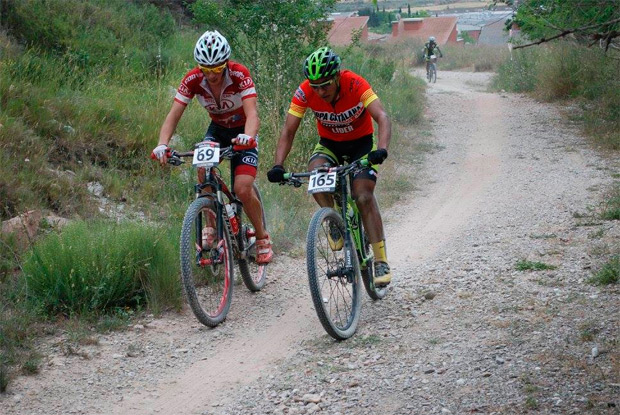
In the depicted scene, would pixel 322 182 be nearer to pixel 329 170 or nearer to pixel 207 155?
pixel 329 170

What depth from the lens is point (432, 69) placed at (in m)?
31.5

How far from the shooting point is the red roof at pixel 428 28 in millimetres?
62156

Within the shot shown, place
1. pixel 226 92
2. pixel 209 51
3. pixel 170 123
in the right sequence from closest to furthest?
1. pixel 209 51
2. pixel 170 123
3. pixel 226 92

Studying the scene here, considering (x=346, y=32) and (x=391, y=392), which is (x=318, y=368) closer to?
(x=391, y=392)

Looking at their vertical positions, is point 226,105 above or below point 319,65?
below

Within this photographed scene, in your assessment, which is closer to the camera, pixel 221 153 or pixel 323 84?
pixel 323 84

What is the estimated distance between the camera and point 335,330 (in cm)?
575

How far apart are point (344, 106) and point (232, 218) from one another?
1.31 m

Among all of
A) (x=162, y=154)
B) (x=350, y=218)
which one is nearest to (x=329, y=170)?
(x=350, y=218)

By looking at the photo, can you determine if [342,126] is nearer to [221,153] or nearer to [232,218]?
[221,153]

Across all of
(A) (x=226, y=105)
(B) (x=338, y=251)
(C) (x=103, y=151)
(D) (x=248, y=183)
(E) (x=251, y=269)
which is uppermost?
(A) (x=226, y=105)

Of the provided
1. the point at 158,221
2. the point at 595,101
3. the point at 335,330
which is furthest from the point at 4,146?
the point at 595,101

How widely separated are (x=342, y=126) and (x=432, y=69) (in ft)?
84.8

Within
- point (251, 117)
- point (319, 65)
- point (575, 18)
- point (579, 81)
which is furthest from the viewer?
point (579, 81)
